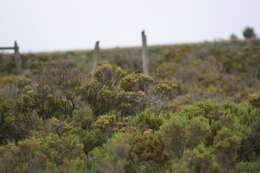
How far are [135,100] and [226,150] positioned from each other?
4.65 m

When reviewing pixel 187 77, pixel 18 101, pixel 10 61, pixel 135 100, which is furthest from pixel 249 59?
pixel 18 101

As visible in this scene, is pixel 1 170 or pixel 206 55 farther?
pixel 206 55

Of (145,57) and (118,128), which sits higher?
(145,57)

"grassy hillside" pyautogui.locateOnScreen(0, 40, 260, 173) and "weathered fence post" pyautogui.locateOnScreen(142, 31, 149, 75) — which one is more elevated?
"weathered fence post" pyautogui.locateOnScreen(142, 31, 149, 75)

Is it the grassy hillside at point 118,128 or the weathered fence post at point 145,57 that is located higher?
the weathered fence post at point 145,57

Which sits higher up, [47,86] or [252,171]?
[47,86]

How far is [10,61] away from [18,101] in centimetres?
1821

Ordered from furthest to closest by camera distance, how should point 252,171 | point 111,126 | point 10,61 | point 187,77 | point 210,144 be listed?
point 10,61
point 187,77
point 111,126
point 210,144
point 252,171

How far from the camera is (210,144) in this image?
32.0ft

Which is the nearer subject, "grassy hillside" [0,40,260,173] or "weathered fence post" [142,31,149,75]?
"grassy hillside" [0,40,260,173]

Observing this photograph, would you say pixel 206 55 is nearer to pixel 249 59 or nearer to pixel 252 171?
pixel 249 59

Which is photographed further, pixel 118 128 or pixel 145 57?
pixel 145 57

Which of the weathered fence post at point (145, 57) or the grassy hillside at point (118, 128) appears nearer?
the grassy hillside at point (118, 128)

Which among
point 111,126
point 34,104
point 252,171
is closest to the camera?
point 252,171
